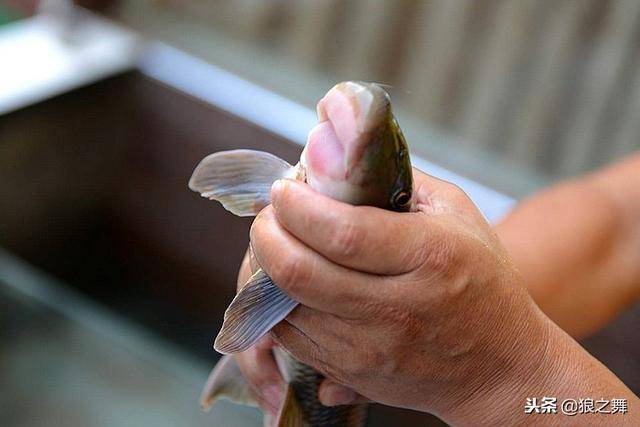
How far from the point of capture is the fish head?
48 cm

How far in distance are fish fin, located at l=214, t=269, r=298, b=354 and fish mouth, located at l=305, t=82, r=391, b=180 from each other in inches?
3.5

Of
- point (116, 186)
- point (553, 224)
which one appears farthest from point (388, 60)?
point (553, 224)

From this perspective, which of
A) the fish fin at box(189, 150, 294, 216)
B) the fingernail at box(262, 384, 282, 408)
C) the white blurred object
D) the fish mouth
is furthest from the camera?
the white blurred object

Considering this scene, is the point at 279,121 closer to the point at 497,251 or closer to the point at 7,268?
the point at 7,268

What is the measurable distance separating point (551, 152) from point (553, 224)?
632 mm

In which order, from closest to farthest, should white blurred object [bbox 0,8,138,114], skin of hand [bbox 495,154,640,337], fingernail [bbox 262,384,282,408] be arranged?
fingernail [bbox 262,384,282,408]
skin of hand [bbox 495,154,640,337]
white blurred object [bbox 0,8,138,114]

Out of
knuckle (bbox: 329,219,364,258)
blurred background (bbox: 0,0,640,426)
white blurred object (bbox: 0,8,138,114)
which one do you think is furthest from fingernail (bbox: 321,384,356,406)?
white blurred object (bbox: 0,8,138,114)

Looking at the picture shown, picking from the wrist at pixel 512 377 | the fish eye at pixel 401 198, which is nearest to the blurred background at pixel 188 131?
the wrist at pixel 512 377

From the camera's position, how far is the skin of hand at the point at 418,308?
498 mm

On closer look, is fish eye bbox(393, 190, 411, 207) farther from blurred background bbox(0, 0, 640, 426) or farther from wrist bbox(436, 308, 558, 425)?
blurred background bbox(0, 0, 640, 426)

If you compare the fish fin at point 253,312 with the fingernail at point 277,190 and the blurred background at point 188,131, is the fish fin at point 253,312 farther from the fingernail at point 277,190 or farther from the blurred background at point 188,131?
the blurred background at point 188,131

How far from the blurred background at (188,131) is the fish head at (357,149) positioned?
93cm

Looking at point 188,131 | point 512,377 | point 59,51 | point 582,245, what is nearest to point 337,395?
point 512,377

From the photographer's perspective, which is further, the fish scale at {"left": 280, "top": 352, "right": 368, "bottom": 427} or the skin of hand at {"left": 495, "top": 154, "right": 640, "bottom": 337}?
the skin of hand at {"left": 495, "top": 154, "right": 640, "bottom": 337}
